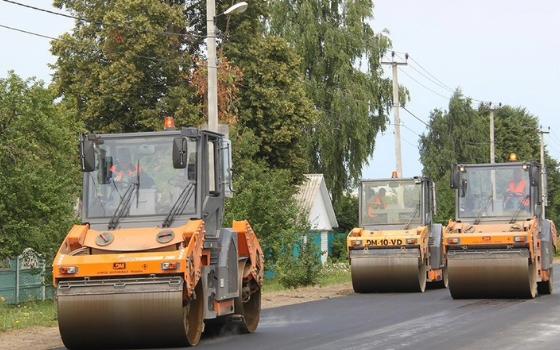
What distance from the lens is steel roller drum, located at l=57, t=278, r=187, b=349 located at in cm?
1274

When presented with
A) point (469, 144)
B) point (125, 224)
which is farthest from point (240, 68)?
point (469, 144)

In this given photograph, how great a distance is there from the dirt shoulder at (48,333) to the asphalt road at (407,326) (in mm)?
1375

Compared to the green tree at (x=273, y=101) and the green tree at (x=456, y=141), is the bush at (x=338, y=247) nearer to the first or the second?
the green tree at (x=273, y=101)

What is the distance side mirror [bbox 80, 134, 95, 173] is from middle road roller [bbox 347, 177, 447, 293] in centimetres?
1261

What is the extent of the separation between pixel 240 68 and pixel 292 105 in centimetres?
246

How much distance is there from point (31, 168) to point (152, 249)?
46.1ft

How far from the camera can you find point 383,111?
54938 mm

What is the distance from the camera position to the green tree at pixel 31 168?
86.0 feet

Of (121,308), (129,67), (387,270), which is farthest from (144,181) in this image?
(129,67)

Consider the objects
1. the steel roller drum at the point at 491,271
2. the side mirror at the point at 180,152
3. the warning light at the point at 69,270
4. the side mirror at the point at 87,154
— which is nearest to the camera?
the warning light at the point at 69,270

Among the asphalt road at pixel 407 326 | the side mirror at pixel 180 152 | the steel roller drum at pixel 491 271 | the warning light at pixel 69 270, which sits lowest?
the asphalt road at pixel 407 326

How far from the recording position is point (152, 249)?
13.2 meters

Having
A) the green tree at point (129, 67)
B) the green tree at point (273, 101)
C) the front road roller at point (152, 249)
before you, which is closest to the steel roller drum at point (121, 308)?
the front road roller at point (152, 249)

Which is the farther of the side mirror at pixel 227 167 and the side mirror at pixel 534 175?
the side mirror at pixel 534 175
